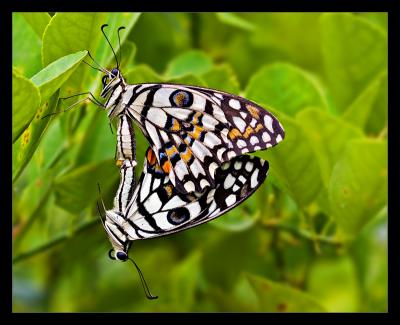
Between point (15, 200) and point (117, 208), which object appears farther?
point (15, 200)

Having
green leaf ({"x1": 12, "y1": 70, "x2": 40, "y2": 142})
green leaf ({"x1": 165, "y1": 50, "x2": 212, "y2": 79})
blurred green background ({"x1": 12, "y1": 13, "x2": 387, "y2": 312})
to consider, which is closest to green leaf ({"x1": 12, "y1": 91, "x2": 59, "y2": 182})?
blurred green background ({"x1": 12, "y1": 13, "x2": 387, "y2": 312})

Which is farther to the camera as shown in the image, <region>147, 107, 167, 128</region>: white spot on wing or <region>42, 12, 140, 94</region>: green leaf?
<region>147, 107, 167, 128</region>: white spot on wing

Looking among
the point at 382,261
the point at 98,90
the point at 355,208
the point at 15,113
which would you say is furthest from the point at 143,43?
the point at 382,261

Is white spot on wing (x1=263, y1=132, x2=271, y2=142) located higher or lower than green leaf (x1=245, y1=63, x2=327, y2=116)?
lower

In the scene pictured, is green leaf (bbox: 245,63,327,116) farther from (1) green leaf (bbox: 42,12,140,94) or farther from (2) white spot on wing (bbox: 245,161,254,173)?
(1) green leaf (bbox: 42,12,140,94)

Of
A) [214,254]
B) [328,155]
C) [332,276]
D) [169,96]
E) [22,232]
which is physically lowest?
[332,276]

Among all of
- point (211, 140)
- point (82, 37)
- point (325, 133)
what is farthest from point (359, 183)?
point (82, 37)
